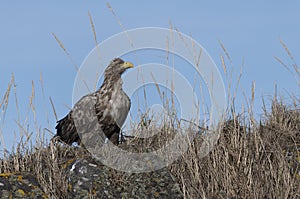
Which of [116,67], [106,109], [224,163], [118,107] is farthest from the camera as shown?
[116,67]

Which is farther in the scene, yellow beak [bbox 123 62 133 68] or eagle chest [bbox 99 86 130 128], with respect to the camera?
yellow beak [bbox 123 62 133 68]

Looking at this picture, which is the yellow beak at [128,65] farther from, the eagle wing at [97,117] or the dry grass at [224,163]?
the dry grass at [224,163]

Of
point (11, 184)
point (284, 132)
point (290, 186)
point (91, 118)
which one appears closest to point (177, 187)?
point (290, 186)

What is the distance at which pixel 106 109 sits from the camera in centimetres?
732

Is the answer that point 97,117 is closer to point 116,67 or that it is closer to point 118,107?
point 118,107

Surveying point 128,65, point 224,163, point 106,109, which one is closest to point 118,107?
point 106,109

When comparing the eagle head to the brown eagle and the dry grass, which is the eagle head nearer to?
the brown eagle

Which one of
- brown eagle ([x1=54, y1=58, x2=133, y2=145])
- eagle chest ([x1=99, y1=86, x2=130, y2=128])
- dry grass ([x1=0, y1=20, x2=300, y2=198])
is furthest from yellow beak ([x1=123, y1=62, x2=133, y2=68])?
dry grass ([x1=0, y1=20, x2=300, y2=198])

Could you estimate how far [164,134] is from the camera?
6527 mm

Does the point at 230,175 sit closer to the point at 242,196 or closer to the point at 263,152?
the point at 242,196

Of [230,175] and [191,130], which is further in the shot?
[191,130]

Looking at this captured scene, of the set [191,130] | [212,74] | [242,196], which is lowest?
[242,196]

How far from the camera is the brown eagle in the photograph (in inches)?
285

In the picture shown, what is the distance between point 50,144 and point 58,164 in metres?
0.26
